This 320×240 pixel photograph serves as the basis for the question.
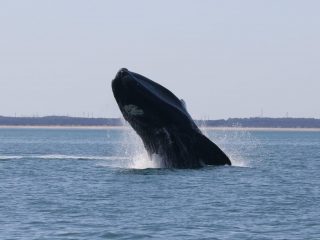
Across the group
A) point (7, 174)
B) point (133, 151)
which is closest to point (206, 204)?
point (133, 151)

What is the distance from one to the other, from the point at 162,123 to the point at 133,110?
1356 millimetres

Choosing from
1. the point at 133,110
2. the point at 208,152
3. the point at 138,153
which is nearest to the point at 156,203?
the point at 133,110

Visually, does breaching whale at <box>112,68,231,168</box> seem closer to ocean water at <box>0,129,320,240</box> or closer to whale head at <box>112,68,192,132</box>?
whale head at <box>112,68,192,132</box>

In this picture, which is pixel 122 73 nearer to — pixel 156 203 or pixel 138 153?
pixel 156 203

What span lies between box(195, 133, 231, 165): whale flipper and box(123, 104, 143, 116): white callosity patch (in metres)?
2.43

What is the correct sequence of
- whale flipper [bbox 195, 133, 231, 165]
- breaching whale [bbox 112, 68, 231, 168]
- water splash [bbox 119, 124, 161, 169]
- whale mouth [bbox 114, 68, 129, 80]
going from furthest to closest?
water splash [bbox 119, 124, 161, 169] → whale flipper [bbox 195, 133, 231, 165] → breaching whale [bbox 112, 68, 231, 168] → whale mouth [bbox 114, 68, 129, 80]

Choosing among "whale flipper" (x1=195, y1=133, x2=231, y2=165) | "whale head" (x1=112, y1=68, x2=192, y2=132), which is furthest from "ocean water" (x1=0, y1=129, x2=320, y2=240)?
"whale head" (x1=112, y1=68, x2=192, y2=132)

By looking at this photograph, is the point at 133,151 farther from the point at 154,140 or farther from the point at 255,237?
the point at 255,237

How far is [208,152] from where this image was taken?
105ft

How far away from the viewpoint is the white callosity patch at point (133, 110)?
2973cm

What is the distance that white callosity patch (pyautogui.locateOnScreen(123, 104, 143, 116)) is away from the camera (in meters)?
29.7

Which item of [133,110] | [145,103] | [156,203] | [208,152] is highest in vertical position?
[145,103]

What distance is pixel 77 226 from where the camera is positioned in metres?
23.4

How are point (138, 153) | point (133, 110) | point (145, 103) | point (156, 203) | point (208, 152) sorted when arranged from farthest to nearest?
point (138, 153) < point (208, 152) < point (133, 110) < point (145, 103) < point (156, 203)
